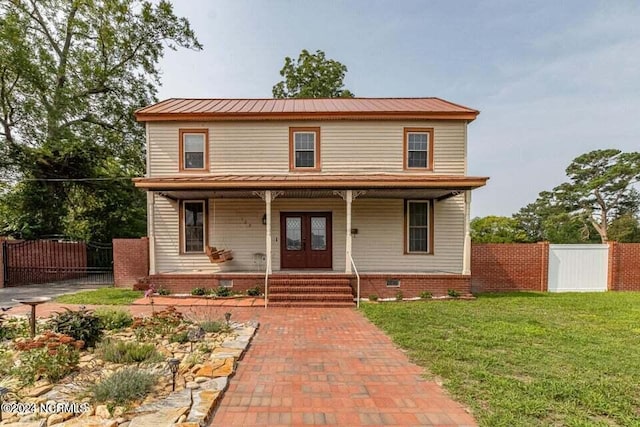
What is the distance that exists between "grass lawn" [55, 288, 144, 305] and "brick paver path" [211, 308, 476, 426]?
532cm

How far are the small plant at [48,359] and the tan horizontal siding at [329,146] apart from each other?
23.8ft

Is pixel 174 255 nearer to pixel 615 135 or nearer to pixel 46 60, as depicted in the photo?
pixel 46 60

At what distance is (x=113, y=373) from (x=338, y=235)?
7.79m

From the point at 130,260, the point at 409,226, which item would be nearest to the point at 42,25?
the point at 130,260

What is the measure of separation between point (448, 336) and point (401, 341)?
1.00 metres

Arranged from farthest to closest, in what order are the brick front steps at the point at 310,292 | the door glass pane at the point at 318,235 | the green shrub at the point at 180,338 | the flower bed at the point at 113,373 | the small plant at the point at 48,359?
the door glass pane at the point at 318,235, the brick front steps at the point at 310,292, the green shrub at the point at 180,338, the small plant at the point at 48,359, the flower bed at the point at 113,373

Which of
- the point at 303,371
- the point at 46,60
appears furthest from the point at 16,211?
the point at 303,371

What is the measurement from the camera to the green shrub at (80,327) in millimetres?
4570

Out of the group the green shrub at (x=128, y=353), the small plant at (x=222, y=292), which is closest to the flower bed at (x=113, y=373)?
the green shrub at (x=128, y=353)

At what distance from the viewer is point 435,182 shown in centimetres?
871

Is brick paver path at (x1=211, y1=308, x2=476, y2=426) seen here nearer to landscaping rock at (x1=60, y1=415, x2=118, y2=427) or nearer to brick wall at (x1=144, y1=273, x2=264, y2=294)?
landscaping rock at (x1=60, y1=415, x2=118, y2=427)

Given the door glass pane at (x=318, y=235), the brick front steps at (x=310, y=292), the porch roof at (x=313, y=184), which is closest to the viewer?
the brick front steps at (x=310, y=292)

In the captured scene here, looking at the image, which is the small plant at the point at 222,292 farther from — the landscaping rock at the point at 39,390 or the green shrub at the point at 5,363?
the landscaping rock at the point at 39,390

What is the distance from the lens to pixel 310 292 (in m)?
8.41
